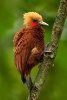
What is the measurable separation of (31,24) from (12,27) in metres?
0.22

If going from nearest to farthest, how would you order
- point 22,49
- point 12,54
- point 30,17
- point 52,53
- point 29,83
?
point 52,53 → point 29,83 → point 22,49 → point 30,17 → point 12,54

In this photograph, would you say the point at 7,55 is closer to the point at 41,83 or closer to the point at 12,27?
the point at 12,27

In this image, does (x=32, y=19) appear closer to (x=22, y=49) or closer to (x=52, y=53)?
(x=22, y=49)

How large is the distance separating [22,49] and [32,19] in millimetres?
329

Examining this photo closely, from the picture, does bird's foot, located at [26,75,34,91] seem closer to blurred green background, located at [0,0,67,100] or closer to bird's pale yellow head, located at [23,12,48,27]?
blurred green background, located at [0,0,67,100]

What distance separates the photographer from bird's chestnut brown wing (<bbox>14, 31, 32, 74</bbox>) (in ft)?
18.6

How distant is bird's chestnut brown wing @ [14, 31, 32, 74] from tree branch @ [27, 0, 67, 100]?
0.33 m

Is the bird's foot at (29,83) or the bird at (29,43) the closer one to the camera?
the bird's foot at (29,83)

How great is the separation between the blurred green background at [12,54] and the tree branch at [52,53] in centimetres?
56

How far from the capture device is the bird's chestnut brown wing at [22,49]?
5.67 m

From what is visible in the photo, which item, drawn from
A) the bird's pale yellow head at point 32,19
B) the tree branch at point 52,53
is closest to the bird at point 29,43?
the bird's pale yellow head at point 32,19

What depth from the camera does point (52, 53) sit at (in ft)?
17.3

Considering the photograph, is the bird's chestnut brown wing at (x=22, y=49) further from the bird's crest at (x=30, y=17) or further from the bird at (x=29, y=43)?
the bird's crest at (x=30, y=17)

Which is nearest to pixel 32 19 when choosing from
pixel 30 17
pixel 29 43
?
pixel 30 17
